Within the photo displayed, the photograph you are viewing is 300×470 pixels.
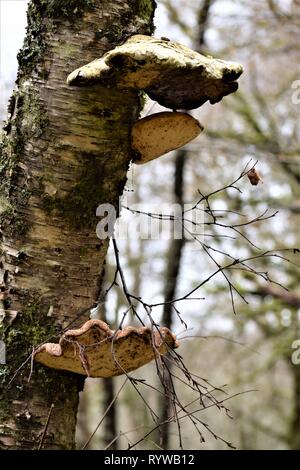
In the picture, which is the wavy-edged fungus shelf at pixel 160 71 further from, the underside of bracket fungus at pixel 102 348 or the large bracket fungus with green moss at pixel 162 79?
the underside of bracket fungus at pixel 102 348

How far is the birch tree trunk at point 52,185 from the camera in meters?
2.18

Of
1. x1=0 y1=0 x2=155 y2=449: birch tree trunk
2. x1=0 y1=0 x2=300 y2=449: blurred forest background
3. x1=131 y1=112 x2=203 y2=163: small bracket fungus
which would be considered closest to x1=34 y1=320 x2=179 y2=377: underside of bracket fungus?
x1=0 y1=0 x2=155 y2=449: birch tree trunk

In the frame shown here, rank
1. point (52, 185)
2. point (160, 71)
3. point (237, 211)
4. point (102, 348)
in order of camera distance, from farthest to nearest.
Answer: point (237, 211) < point (52, 185) < point (102, 348) < point (160, 71)

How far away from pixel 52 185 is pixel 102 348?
597 mm

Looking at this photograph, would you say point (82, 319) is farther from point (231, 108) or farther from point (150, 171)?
point (150, 171)

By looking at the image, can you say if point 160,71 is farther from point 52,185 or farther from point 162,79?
point 52,185

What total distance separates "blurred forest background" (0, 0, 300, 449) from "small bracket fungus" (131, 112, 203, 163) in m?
3.59

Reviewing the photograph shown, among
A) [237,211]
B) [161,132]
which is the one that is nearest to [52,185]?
[161,132]

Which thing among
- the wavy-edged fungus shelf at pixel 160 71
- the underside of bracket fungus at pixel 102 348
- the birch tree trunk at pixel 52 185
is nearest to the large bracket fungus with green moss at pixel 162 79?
the wavy-edged fungus shelf at pixel 160 71

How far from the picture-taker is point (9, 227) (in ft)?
7.25

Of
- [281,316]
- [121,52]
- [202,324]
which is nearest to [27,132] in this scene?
[121,52]

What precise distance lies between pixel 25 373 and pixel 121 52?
1.13 metres

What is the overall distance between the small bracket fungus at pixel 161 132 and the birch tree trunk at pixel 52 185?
0.08 metres

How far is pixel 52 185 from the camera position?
2.19m
